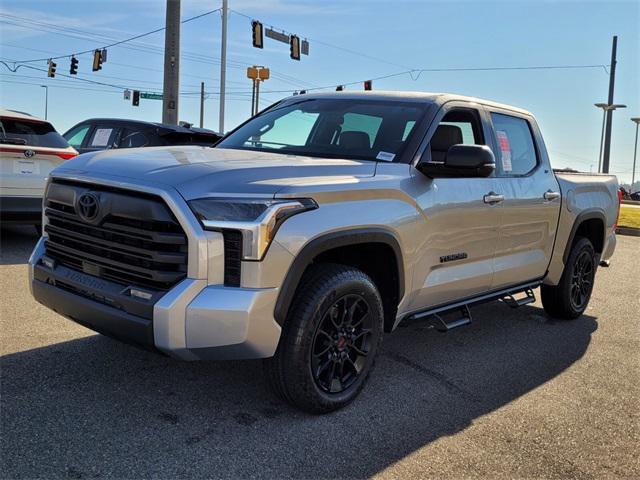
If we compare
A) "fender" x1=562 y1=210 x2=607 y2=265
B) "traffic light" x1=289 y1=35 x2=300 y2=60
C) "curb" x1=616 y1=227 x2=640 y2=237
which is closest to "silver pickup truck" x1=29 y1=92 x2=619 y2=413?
"fender" x1=562 y1=210 x2=607 y2=265

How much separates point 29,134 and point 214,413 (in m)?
5.34

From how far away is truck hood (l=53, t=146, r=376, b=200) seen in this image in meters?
3.08

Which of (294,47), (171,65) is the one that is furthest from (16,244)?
(294,47)

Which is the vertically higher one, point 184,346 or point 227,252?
point 227,252

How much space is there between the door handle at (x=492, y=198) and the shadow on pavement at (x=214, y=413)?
1185mm

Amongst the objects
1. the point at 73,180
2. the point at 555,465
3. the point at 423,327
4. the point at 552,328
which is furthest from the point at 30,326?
the point at 552,328

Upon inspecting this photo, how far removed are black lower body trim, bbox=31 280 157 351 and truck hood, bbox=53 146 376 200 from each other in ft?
2.11

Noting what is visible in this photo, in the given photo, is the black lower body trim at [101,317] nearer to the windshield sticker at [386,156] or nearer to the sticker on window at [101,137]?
the windshield sticker at [386,156]

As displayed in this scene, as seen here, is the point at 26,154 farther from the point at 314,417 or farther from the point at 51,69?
the point at 51,69

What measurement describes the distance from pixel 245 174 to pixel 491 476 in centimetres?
189

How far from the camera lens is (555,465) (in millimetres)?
3186

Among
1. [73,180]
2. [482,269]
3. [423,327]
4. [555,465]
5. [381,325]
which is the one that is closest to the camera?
[555,465]

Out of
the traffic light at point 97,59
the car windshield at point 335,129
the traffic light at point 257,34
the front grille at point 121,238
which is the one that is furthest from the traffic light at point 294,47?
the front grille at point 121,238

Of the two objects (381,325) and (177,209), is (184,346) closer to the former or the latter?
(177,209)
